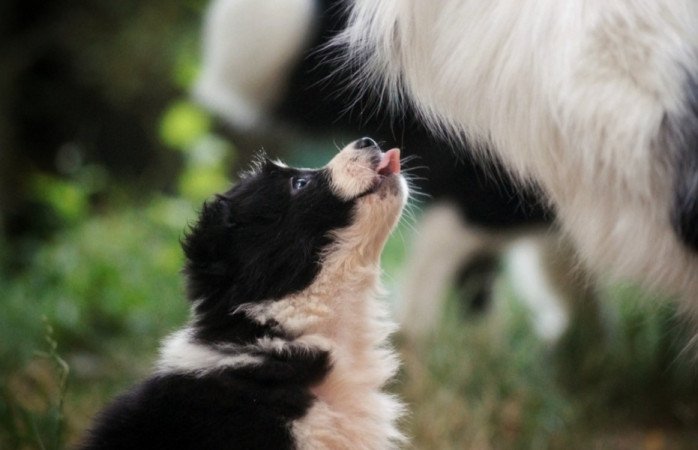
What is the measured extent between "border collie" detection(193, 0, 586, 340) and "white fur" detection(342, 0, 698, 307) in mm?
391

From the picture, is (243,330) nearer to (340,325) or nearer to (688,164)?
(340,325)

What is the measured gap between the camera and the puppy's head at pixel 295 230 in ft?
4.69

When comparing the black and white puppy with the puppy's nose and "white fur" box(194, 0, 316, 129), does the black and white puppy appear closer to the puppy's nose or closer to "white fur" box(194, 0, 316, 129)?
the puppy's nose

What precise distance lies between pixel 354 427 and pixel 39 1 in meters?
2.66

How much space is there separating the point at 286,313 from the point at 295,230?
118 mm

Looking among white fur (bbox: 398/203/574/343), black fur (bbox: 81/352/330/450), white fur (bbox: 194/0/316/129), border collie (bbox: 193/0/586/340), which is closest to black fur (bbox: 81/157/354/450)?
black fur (bbox: 81/352/330/450)

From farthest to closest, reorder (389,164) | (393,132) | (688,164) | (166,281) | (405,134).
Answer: (166,281) < (405,134) < (393,132) < (389,164) < (688,164)

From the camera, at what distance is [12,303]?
2803 millimetres

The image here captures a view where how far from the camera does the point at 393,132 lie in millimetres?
1767

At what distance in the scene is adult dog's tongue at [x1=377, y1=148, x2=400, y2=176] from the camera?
1.43 m

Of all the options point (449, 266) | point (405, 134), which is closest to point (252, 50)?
point (405, 134)

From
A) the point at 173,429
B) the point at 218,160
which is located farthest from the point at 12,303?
the point at 173,429

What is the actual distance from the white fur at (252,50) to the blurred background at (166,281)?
0.05 m

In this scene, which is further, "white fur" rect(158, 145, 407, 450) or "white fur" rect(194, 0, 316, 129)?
"white fur" rect(194, 0, 316, 129)
